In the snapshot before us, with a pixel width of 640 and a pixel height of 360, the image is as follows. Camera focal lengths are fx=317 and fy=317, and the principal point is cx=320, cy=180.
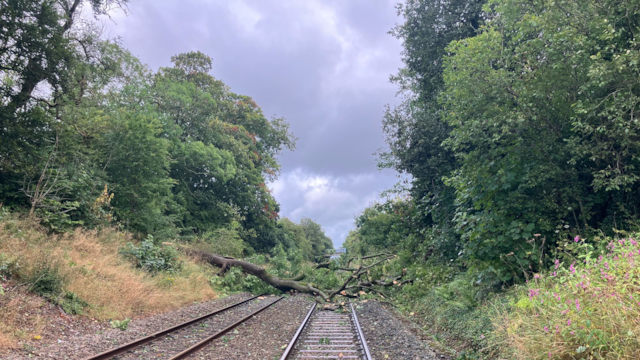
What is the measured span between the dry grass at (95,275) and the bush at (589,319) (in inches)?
337

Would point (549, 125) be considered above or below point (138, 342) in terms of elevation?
above

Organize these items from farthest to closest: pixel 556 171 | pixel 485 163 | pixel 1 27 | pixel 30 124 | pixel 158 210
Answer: pixel 158 210 < pixel 30 124 < pixel 1 27 < pixel 485 163 < pixel 556 171

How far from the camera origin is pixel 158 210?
17734 mm

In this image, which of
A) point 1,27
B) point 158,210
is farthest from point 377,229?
point 1,27

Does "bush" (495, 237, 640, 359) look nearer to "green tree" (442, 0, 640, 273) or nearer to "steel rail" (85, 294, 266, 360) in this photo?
"green tree" (442, 0, 640, 273)

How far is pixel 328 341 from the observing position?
296 inches

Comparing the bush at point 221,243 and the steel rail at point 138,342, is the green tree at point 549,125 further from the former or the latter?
the bush at point 221,243

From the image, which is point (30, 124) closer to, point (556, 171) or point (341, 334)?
point (341, 334)

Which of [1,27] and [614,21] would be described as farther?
[1,27]

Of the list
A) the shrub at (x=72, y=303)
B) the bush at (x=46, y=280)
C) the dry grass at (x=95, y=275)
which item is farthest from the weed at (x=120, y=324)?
the bush at (x=46, y=280)

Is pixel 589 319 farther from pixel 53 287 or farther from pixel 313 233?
pixel 313 233

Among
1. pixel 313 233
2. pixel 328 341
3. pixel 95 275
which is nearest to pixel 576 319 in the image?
pixel 328 341

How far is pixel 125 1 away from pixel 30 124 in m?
6.28

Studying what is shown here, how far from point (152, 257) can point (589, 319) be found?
13.9m
